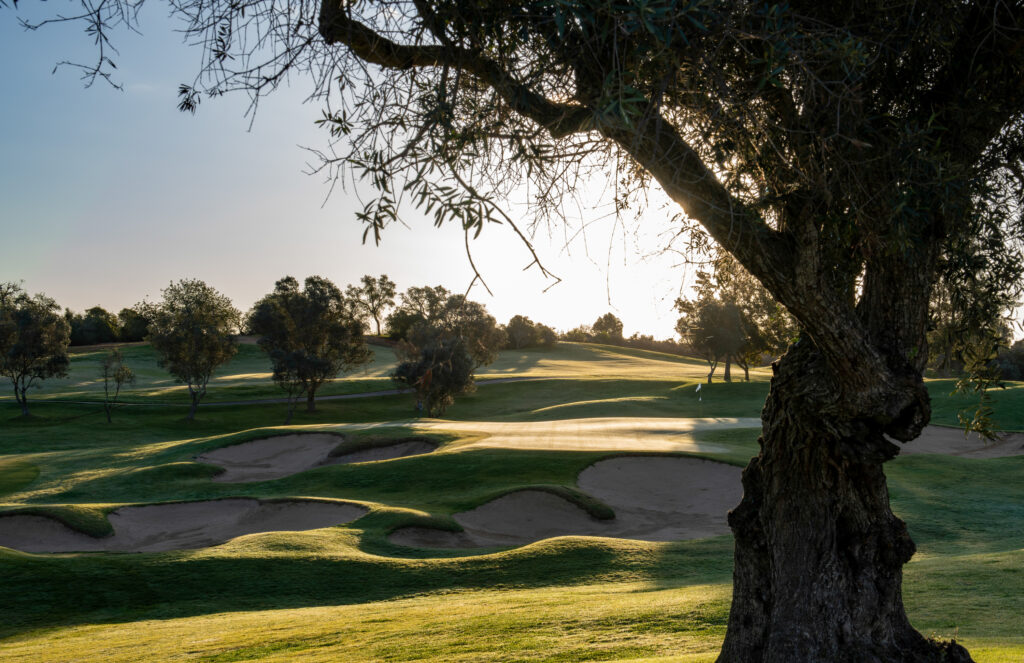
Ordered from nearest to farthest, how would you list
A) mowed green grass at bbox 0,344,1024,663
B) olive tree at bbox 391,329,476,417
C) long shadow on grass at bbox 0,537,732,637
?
mowed green grass at bbox 0,344,1024,663 < long shadow on grass at bbox 0,537,732,637 < olive tree at bbox 391,329,476,417

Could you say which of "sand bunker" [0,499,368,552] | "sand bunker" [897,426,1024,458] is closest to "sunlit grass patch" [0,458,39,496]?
"sand bunker" [0,499,368,552]

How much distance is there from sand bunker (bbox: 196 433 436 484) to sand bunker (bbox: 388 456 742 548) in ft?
30.4

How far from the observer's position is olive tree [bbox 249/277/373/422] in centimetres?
5441

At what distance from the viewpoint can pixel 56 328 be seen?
53.9 m

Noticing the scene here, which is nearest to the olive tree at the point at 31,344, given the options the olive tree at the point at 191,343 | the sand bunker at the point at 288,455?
the olive tree at the point at 191,343

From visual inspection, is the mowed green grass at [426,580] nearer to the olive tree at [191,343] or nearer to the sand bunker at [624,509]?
the sand bunker at [624,509]

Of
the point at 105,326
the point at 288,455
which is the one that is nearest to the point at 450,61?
the point at 288,455

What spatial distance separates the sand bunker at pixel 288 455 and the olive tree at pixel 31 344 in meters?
31.0

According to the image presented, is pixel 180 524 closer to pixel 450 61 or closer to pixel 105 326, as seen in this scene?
pixel 450 61

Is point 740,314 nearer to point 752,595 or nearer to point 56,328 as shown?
point 752,595

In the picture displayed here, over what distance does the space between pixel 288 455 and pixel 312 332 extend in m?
29.6

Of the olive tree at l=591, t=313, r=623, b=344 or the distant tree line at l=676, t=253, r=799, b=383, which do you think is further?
the olive tree at l=591, t=313, r=623, b=344

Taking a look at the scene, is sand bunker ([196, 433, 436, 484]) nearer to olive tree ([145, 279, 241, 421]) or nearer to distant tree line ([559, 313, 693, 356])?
olive tree ([145, 279, 241, 421])

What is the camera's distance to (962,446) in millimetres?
32781
